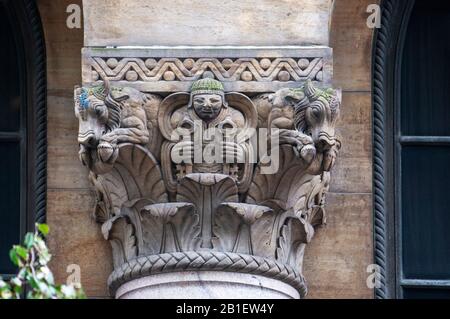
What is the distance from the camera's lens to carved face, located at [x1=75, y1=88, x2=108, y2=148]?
21.2m

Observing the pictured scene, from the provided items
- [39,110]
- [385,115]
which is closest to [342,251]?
[385,115]

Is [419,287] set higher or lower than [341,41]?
lower

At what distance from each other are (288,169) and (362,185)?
3.06 feet

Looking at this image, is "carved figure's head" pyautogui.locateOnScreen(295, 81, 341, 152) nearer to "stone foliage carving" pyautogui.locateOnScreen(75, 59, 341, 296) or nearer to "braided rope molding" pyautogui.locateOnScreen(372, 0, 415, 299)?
"stone foliage carving" pyautogui.locateOnScreen(75, 59, 341, 296)

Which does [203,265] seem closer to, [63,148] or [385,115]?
[63,148]

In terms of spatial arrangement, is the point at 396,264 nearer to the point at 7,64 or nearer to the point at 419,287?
the point at 419,287

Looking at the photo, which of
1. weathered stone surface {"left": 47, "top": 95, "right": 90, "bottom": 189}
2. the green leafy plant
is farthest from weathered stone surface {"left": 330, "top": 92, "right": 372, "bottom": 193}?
the green leafy plant

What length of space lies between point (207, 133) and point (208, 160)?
18 cm

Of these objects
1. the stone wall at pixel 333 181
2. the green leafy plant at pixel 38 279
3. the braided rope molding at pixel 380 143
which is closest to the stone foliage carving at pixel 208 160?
the stone wall at pixel 333 181

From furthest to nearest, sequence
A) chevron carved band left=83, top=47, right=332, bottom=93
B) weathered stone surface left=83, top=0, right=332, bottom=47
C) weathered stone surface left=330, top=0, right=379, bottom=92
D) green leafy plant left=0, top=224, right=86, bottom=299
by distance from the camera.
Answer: weathered stone surface left=330, top=0, right=379, bottom=92 < weathered stone surface left=83, top=0, right=332, bottom=47 < chevron carved band left=83, top=47, right=332, bottom=93 < green leafy plant left=0, top=224, right=86, bottom=299

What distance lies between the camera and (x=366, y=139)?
22250 millimetres
